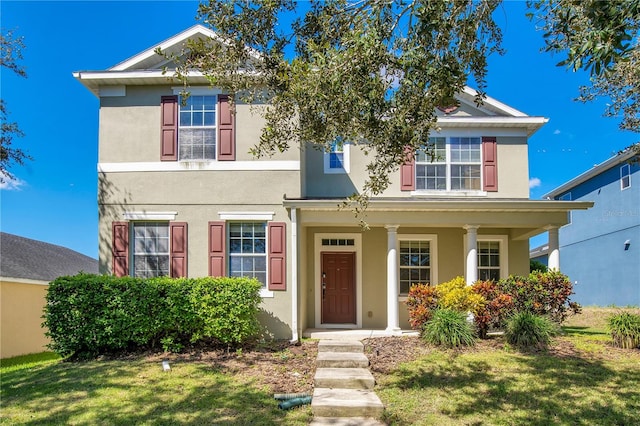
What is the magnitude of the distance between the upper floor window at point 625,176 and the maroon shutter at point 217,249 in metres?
16.6

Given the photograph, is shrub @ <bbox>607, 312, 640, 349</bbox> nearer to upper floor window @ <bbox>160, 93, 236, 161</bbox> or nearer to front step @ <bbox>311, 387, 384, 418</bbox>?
front step @ <bbox>311, 387, 384, 418</bbox>

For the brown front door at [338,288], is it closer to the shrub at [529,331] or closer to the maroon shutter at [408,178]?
the maroon shutter at [408,178]

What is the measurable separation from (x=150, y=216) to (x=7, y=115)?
4337 mm

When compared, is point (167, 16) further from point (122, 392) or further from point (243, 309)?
point (122, 392)

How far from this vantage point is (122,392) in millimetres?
6289

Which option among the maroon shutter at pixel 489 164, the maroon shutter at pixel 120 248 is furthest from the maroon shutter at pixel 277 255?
the maroon shutter at pixel 489 164

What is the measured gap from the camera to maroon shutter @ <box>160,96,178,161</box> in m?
9.95

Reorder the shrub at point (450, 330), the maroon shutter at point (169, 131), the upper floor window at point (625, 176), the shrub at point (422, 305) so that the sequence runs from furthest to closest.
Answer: the upper floor window at point (625, 176) → the maroon shutter at point (169, 131) → the shrub at point (422, 305) → the shrub at point (450, 330)

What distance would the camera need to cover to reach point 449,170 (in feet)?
37.7

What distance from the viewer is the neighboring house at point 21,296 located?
14.0 metres

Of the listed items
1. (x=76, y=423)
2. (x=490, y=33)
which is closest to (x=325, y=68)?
(x=490, y=33)

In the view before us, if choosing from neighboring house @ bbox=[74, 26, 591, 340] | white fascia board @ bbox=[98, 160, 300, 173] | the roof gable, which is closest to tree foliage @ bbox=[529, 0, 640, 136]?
neighboring house @ bbox=[74, 26, 591, 340]

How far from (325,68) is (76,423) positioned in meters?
5.19

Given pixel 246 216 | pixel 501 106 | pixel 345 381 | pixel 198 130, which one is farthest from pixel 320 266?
pixel 501 106
